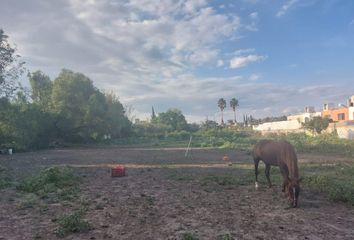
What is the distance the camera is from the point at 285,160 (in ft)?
30.6

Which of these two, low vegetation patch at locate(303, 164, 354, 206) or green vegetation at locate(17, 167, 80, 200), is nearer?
low vegetation patch at locate(303, 164, 354, 206)

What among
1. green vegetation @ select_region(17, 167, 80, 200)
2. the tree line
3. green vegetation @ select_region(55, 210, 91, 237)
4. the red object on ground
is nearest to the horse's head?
green vegetation @ select_region(55, 210, 91, 237)

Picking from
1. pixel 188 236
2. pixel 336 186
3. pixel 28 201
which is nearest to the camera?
pixel 188 236

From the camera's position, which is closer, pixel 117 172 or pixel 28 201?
pixel 28 201

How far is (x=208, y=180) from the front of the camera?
12383mm

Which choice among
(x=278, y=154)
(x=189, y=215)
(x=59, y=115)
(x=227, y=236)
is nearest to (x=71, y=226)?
(x=189, y=215)

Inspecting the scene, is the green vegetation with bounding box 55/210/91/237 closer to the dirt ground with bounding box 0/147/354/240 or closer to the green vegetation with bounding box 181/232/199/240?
the dirt ground with bounding box 0/147/354/240

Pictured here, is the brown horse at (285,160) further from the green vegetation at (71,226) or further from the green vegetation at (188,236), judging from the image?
the green vegetation at (71,226)

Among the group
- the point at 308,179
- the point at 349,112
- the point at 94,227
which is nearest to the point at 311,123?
the point at 349,112

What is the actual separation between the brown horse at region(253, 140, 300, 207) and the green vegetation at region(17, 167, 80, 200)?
5801mm

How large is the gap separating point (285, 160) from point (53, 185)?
7278 mm

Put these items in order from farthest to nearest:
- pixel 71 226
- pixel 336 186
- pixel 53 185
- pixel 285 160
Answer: pixel 53 185
pixel 336 186
pixel 285 160
pixel 71 226

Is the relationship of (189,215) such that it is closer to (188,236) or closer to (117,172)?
(188,236)

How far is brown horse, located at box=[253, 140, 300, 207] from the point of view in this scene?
8.09 m
